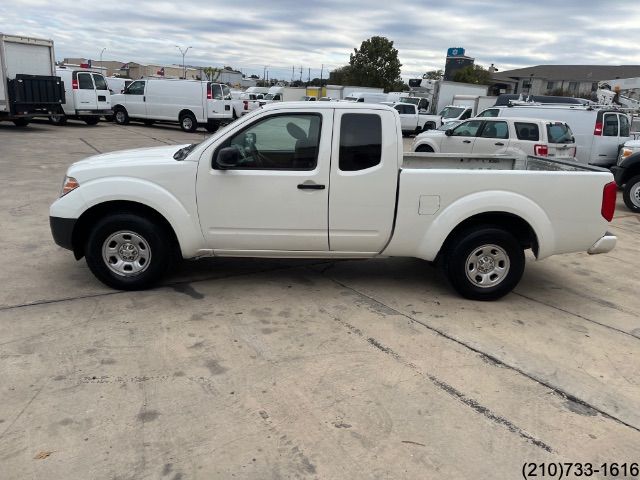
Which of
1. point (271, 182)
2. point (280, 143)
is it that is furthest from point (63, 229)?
point (280, 143)

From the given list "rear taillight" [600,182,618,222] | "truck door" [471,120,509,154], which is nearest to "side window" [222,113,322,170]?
"rear taillight" [600,182,618,222]

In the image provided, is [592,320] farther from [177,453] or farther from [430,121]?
[430,121]

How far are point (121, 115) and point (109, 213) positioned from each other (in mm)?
20478

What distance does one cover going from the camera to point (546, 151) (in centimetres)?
1121

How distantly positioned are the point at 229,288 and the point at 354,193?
1546 mm

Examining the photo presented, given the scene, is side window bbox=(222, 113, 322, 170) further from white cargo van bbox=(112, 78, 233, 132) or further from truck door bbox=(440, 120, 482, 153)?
white cargo van bbox=(112, 78, 233, 132)

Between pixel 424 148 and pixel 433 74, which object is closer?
pixel 424 148

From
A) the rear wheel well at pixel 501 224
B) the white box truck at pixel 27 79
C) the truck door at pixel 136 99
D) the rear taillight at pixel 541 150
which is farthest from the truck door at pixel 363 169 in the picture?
the truck door at pixel 136 99

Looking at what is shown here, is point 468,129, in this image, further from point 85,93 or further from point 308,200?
point 85,93

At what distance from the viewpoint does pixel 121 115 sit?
2319 centimetres

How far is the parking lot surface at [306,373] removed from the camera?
2762mm

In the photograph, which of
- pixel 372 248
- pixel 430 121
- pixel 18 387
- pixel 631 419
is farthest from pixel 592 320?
pixel 430 121

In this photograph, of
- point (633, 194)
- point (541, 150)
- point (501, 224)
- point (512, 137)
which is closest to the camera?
point (501, 224)

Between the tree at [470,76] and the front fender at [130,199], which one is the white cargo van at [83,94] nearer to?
the front fender at [130,199]
